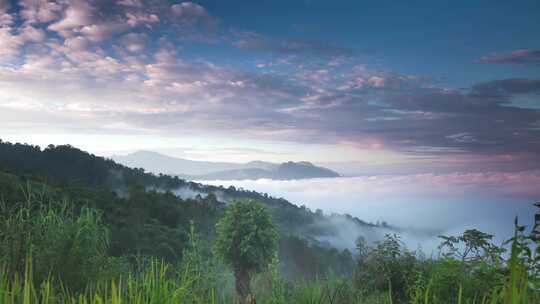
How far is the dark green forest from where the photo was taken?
12.5ft

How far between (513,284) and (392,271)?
10993 mm

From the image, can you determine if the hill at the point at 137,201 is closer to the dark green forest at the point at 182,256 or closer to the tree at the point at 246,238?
the dark green forest at the point at 182,256

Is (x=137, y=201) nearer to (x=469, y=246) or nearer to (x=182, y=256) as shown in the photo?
(x=182, y=256)

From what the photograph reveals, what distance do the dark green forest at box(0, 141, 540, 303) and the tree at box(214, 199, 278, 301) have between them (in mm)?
59

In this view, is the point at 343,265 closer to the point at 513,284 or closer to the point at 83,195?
the point at 83,195

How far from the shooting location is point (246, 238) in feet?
78.5

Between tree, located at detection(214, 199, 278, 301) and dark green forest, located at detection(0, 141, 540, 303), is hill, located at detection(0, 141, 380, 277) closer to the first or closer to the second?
dark green forest, located at detection(0, 141, 540, 303)

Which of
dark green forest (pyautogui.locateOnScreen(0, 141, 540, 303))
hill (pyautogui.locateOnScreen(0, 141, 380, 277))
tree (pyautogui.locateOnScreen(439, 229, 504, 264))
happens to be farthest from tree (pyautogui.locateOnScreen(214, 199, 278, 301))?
tree (pyautogui.locateOnScreen(439, 229, 504, 264))

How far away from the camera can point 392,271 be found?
1198 centimetres

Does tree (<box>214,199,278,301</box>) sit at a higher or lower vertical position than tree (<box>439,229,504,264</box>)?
lower

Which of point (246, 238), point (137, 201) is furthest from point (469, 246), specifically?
point (137, 201)

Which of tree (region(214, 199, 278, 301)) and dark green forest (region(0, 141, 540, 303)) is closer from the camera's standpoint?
dark green forest (region(0, 141, 540, 303))

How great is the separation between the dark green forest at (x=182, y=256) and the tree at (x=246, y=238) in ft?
0.19

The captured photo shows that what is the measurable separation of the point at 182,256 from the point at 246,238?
8.46 metres
